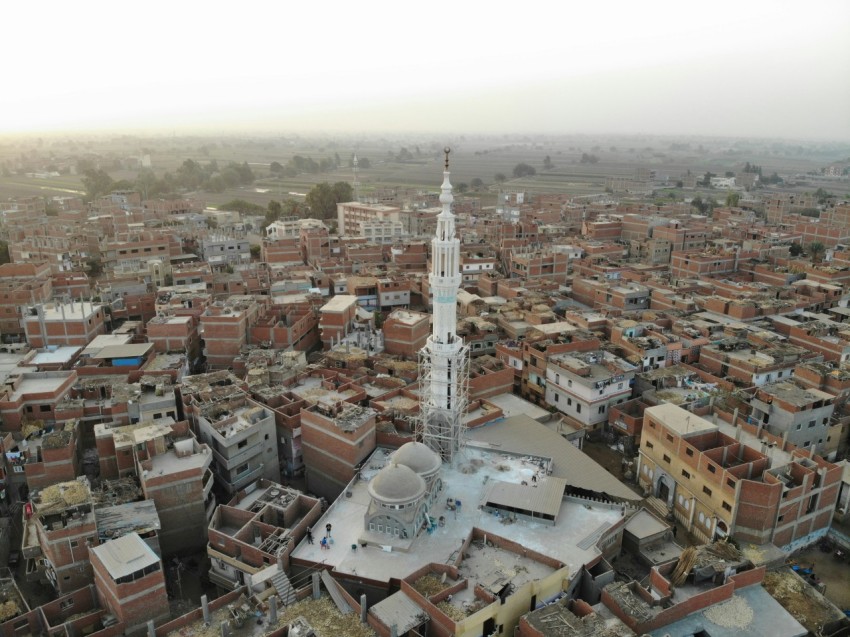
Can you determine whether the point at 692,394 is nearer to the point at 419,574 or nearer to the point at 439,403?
the point at 439,403

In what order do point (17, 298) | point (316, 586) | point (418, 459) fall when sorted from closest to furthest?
1. point (316, 586)
2. point (418, 459)
3. point (17, 298)

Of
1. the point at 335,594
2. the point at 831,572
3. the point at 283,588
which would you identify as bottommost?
the point at 831,572

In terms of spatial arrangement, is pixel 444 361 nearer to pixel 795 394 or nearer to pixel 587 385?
pixel 587 385

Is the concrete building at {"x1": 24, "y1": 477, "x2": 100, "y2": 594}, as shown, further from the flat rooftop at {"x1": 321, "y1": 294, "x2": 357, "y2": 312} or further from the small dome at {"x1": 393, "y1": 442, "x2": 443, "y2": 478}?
the flat rooftop at {"x1": 321, "y1": 294, "x2": 357, "y2": 312}

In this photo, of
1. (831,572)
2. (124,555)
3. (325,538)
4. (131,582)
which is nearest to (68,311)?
(124,555)

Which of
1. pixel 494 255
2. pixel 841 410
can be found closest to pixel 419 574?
pixel 841 410

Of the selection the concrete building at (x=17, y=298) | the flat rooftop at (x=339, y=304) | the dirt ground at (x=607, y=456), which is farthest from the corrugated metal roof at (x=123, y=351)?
the dirt ground at (x=607, y=456)

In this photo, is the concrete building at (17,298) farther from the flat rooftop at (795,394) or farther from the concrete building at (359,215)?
the flat rooftop at (795,394)
